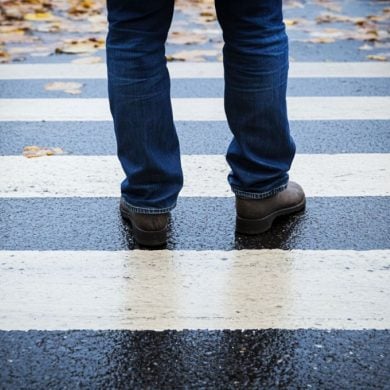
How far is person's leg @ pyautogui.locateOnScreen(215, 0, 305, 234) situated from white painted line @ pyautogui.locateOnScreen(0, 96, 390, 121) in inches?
60.3

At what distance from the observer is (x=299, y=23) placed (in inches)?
281

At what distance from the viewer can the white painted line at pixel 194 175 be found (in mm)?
3541

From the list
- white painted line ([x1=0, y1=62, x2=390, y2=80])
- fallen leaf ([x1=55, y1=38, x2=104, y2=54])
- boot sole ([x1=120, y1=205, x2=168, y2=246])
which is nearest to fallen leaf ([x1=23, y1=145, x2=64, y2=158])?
boot sole ([x1=120, y1=205, x2=168, y2=246])

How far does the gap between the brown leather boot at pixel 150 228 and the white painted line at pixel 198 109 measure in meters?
1.64

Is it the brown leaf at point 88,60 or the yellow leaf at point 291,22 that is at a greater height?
the brown leaf at point 88,60

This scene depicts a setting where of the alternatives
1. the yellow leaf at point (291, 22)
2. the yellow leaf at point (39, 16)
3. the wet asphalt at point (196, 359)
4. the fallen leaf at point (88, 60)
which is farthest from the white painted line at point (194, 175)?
the yellow leaf at point (39, 16)

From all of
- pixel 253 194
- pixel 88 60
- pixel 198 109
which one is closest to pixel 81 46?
pixel 88 60

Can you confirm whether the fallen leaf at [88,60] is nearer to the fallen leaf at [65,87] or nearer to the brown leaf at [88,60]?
the brown leaf at [88,60]

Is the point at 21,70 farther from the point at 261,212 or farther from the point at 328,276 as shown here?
the point at 328,276

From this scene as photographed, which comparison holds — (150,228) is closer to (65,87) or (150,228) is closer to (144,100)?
(144,100)

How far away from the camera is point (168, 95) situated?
9.14ft

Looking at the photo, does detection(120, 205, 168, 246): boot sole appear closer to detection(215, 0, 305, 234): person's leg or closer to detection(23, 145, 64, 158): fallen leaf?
detection(215, 0, 305, 234): person's leg

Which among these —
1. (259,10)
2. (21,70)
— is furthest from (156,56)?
(21,70)

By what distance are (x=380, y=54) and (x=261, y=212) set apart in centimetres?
332
